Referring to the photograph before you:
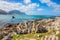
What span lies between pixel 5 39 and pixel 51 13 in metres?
2.10

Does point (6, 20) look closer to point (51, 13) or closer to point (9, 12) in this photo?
point (9, 12)

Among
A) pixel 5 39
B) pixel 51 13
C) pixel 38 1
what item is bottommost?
pixel 5 39

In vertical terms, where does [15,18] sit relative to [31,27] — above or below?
above

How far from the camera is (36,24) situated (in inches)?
293

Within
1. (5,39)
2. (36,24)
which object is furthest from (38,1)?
(5,39)

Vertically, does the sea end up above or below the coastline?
above

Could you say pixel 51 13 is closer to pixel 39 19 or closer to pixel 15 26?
pixel 39 19

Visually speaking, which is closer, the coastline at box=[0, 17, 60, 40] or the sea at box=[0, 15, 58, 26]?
the coastline at box=[0, 17, 60, 40]

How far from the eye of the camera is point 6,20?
741cm

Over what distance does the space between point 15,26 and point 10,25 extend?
206 millimetres

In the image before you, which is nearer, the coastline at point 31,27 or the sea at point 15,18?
the coastline at point 31,27

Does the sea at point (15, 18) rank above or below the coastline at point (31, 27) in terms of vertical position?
above

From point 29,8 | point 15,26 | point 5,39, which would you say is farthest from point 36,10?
point 5,39

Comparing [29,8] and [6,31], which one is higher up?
[29,8]
